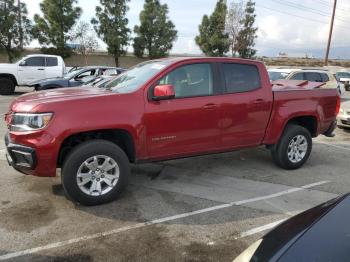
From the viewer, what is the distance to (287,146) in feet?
21.2

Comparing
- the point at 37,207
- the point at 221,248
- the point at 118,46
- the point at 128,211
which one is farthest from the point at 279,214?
the point at 118,46

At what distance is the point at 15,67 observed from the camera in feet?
58.3

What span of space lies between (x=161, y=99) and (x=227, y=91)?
1.18m

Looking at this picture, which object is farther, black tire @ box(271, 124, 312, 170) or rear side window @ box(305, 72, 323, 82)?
rear side window @ box(305, 72, 323, 82)

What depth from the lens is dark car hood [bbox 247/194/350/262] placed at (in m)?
2.20

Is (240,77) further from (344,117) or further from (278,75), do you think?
(278,75)

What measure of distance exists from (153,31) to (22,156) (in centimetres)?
3420

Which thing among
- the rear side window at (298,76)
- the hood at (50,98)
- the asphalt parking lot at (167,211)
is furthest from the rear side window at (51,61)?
the hood at (50,98)

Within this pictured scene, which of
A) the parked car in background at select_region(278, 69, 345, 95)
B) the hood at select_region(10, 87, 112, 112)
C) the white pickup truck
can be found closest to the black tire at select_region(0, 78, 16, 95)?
the white pickup truck

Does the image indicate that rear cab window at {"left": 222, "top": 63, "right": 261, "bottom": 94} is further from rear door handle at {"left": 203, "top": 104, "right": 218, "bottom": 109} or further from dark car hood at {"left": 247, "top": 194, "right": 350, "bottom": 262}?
dark car hood at {"left": 247, "top": 194, "right": 350, "bottom": 262}

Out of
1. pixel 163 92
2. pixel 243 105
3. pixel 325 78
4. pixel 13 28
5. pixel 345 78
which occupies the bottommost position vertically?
pixel 345 78

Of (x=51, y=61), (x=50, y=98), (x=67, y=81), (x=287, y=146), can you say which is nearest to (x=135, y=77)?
(x=50, y=98)

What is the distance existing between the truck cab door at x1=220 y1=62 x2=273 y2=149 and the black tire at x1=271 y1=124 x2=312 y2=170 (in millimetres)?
501

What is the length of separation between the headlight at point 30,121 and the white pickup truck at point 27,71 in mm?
14070
